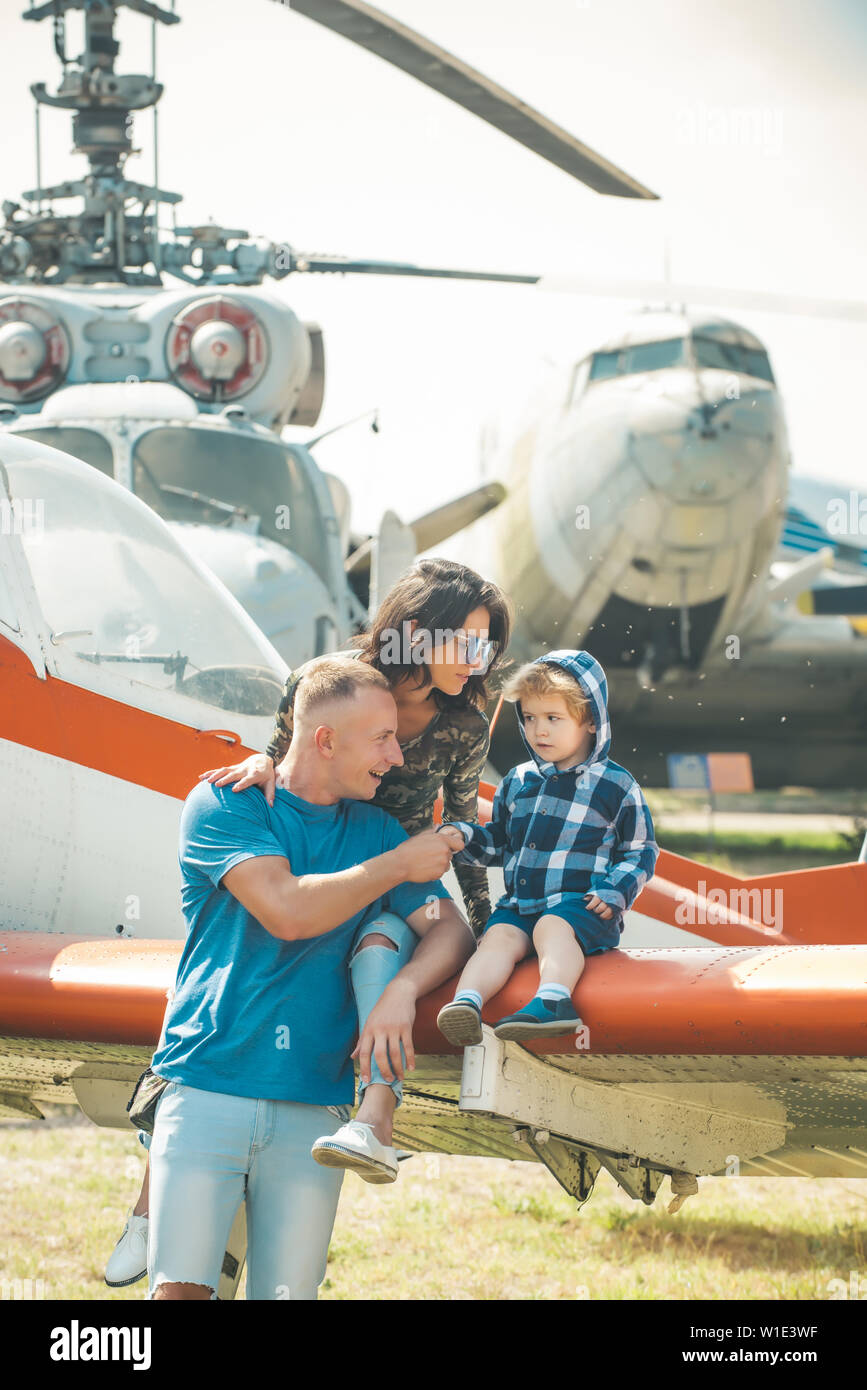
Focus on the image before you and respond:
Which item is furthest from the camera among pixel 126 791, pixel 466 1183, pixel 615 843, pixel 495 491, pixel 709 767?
pixel 709 767

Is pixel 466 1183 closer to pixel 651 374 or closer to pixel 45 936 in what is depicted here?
pixel 45 936

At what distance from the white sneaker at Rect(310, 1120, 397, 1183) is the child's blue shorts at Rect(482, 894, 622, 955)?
56 centimetres

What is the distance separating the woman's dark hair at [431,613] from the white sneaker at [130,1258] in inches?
51.2

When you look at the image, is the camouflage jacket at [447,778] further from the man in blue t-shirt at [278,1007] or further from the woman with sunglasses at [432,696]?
the man in blue t-shirt at [278,1007]

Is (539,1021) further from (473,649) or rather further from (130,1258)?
(130,1258)

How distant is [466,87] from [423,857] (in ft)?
19.1

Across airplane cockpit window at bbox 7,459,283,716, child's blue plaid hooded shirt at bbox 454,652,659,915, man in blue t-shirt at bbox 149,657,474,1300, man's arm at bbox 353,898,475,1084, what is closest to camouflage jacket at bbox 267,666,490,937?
child's blue plaid hooded shirt at bbox 454,652,659,915

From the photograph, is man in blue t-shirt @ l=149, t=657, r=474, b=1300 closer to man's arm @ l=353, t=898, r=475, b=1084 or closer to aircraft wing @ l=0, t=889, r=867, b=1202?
man's arm @ l=353, t=898, r=475, b=1084

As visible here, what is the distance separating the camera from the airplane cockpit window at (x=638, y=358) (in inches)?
512

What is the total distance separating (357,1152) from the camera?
2066 mm

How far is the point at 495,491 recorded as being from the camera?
39.3ft

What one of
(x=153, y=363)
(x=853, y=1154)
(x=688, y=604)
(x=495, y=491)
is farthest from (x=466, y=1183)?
(x=688, y=604)

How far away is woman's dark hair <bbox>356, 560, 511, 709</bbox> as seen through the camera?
2625 millimetres

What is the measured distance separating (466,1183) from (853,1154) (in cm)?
259
